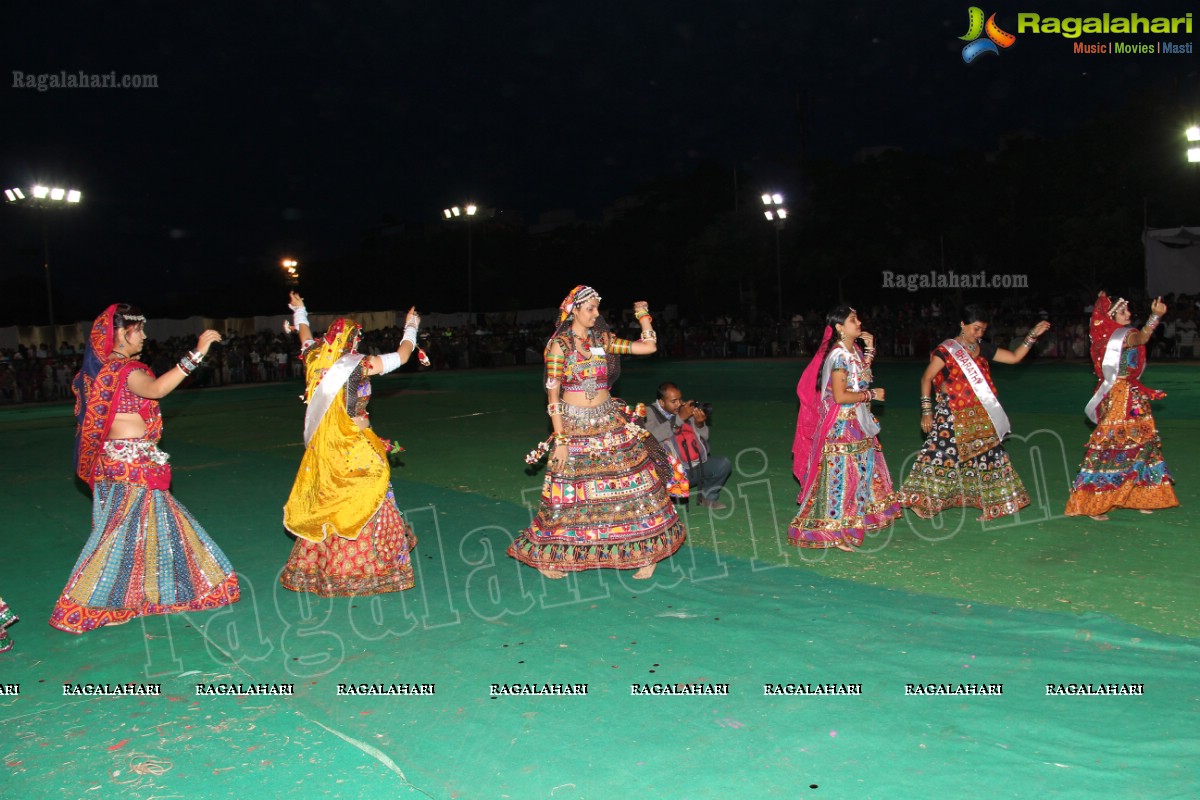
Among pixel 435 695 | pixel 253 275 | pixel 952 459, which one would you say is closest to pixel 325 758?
pixel 435 695

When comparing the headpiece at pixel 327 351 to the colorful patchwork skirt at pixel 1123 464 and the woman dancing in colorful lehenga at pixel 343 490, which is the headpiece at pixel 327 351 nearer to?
the woman dancing in colorful lehenga at pixel 343 490

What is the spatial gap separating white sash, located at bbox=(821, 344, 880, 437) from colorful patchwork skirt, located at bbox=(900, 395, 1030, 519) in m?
0.91

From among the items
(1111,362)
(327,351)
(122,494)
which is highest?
(327,351)

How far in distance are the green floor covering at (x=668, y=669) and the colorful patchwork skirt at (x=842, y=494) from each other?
0.67ft

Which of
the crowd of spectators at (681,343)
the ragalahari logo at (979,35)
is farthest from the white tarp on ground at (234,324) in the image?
the ragalahari logo at (979,35)

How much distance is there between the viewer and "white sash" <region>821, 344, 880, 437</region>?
21.2 ft

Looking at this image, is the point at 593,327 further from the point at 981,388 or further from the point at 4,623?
the point at 4,623

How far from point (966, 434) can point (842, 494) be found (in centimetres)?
137

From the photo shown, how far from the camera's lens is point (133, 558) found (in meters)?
5.28

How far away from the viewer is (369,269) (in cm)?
5394

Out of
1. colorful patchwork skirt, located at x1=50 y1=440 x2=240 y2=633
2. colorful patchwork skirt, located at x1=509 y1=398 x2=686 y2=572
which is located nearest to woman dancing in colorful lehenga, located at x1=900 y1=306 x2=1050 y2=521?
colorful patchwork skirt, located at x1=509 y1=398 x2=686 y2=572

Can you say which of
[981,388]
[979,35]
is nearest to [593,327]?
[981,388]

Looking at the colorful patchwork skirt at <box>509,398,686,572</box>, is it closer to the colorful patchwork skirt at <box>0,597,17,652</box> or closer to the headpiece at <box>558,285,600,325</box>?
the headpiece at <box>558,285,600,325</box>

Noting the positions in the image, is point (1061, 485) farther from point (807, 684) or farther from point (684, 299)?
point (684, 299)
